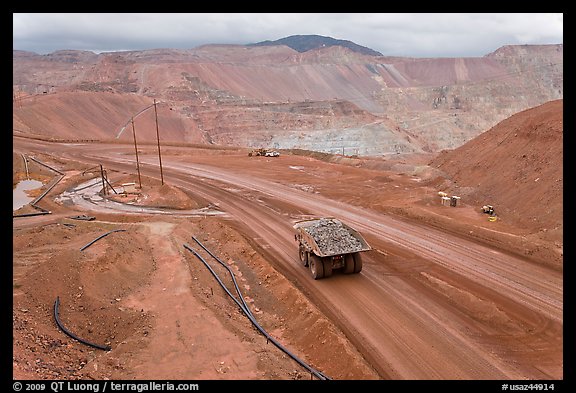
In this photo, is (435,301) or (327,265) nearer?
(435,301)

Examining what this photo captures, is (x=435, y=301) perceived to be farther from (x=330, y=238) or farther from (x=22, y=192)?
(x=22, y=192)

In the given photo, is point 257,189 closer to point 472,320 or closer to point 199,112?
point 472,320

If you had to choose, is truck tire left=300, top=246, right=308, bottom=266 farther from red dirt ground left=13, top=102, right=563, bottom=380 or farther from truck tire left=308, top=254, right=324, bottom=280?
truck tire left=308, top=254, right=324, bottom=280

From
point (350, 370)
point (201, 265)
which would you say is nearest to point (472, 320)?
point (350, 370)

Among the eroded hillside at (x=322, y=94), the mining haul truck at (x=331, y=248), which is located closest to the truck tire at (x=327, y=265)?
the mining haul truck at (x=331, y=248)

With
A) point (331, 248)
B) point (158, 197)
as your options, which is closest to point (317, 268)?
point (331, 248)

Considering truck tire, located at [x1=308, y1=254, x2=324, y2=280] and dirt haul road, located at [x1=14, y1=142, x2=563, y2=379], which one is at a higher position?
truck tire, located at [x1=308, y1=254, x2=324, y2=280]

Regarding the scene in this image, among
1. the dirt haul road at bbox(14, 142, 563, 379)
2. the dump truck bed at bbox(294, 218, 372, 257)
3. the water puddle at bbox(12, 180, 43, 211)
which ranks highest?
the water puddle at bbox(12, 180, 43, 211)

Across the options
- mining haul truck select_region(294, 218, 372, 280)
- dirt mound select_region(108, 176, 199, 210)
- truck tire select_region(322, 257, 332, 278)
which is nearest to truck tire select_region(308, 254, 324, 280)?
mining haul truck select_region(294, 218, 372, 280)
